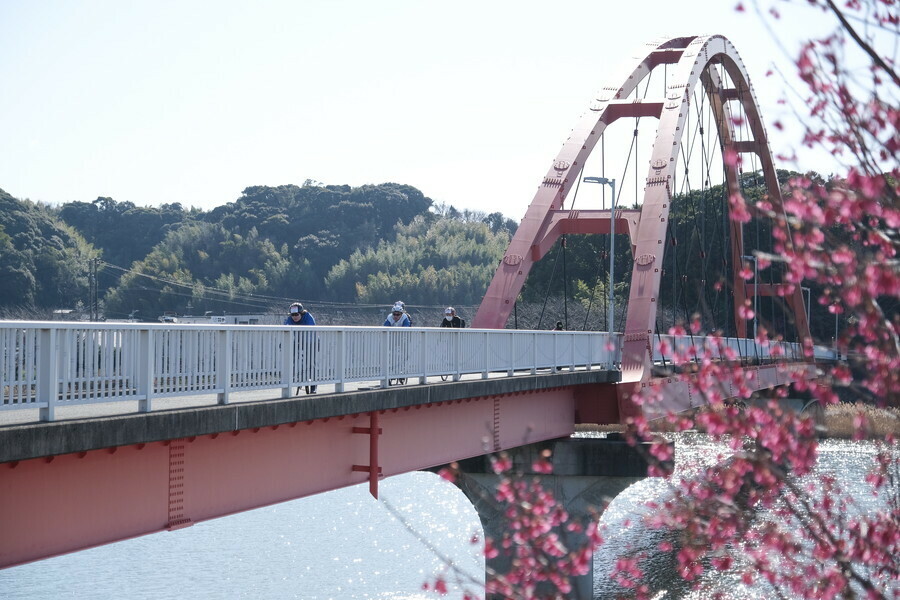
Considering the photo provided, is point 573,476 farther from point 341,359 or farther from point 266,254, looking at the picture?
point 266,254

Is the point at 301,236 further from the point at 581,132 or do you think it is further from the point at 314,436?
the point at 314,436

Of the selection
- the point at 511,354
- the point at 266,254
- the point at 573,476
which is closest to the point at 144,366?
the point at 511,354

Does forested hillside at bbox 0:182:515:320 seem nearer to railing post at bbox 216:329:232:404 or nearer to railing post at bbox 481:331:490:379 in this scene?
railing post at bbox 481:331:490:379

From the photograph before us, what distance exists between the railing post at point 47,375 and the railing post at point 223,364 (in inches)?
102

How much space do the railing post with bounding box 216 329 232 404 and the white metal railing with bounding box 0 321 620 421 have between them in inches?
0.4

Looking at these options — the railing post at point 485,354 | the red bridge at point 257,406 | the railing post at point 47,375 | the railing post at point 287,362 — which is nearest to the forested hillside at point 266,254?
the red bridge at point 257,406

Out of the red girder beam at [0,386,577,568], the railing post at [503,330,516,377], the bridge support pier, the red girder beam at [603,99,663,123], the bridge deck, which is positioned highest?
the red girder beam at [603,99,663,123]

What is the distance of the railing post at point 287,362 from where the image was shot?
13.2 metres

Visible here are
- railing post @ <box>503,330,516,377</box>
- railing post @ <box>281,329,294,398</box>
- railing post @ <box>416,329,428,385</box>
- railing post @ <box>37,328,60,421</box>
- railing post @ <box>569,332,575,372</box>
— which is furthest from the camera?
railing post @ <box>569,332,575,372</box>

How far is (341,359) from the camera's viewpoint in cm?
1457

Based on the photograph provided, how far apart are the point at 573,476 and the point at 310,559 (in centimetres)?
1173

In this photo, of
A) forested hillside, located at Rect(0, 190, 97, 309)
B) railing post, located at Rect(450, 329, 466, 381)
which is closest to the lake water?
railing post, located at Rect(450, 329, 466, 381)

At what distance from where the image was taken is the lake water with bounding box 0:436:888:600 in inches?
1155

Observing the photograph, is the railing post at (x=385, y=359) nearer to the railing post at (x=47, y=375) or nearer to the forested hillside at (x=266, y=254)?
the railing post at (x=47, y=375)
